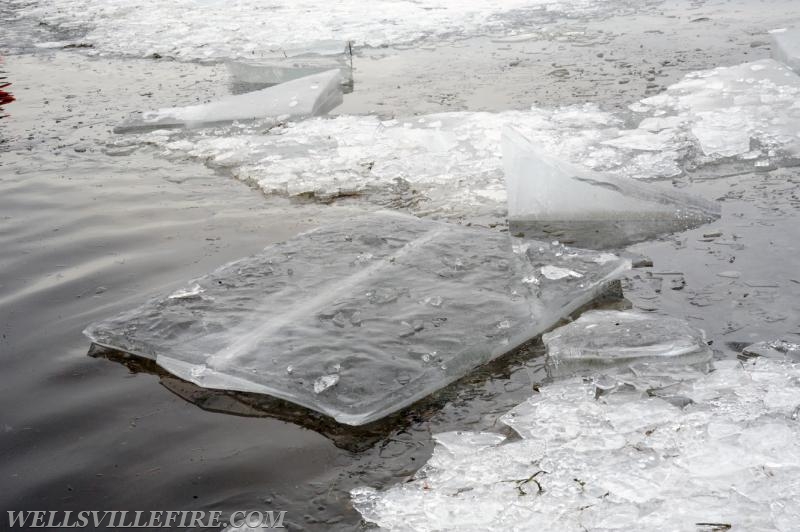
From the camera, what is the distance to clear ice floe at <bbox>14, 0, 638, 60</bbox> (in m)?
6.91

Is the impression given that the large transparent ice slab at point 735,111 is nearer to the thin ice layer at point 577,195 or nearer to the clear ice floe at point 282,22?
the thin ice layer at point 577,195

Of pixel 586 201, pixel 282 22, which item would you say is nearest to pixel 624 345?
pixel 586 201

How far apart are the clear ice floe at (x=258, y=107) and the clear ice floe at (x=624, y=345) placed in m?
3.10

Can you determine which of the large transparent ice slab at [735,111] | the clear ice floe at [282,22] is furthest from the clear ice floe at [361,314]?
the clear ice floe at [282,22]

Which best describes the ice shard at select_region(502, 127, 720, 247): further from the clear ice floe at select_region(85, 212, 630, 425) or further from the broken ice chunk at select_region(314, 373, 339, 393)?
the broken ice chunk at select_region(314, 373, 339, 393)

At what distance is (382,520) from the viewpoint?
6.04 ft

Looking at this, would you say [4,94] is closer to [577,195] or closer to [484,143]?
[484,143]

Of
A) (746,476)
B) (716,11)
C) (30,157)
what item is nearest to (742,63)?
(716,11)

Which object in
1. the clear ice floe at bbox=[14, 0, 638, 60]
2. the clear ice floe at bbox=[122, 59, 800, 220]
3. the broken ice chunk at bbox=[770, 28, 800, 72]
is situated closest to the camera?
the clear ice floe at bbox=[122, 59, 800, 220]

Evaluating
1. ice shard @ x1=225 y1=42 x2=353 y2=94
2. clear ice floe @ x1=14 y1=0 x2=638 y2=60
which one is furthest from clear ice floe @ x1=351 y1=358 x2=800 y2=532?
clear ice floe @ x1=14 y1=0 x2=638 y2=60

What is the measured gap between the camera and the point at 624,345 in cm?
234

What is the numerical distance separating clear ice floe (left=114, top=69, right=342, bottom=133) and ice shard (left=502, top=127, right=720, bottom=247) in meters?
1.99

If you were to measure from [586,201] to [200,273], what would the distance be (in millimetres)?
1626

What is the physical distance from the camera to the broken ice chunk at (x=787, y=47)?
16.0ft
